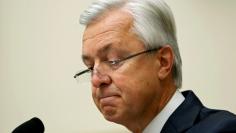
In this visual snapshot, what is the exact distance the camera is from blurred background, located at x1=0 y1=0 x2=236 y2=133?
1.98 metres

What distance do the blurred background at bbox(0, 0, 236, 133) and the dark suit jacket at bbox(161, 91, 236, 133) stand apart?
2.21 ft

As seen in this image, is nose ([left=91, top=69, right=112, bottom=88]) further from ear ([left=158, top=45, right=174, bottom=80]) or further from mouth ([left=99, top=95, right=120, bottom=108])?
ear ([left=158, top=45, right=174, bottom=80])

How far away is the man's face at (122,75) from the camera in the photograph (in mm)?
1229

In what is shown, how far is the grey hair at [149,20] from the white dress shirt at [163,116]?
7cm

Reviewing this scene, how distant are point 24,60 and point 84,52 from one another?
90 cm

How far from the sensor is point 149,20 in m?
1.28

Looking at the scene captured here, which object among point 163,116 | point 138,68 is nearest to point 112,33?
point 138,68

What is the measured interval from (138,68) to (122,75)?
0.20 feet

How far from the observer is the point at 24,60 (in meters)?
2.13

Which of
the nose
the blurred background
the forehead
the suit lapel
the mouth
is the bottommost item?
the blurred background

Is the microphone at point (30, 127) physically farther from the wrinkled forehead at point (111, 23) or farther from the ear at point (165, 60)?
the ear at point (165, 60)

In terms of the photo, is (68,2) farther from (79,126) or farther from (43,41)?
(79,126)

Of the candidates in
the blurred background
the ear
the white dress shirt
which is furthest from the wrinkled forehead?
the blurred background

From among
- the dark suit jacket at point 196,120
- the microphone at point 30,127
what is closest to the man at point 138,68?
the dark suit jacket at point 196,120
